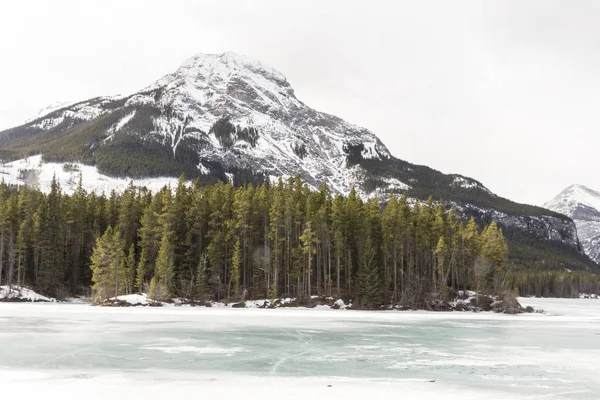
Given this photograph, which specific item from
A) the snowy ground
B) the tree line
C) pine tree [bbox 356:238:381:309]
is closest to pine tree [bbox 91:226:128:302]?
the tree line

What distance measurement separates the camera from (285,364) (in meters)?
16.7

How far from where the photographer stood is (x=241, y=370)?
15.1 metres

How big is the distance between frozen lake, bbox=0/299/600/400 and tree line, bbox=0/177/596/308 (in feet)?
112

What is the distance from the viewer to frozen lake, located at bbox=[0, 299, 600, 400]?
12.2 m

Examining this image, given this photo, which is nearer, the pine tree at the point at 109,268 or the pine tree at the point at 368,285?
the pine tree at the point at 109,268

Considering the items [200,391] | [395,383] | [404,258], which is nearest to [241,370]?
[200,391]

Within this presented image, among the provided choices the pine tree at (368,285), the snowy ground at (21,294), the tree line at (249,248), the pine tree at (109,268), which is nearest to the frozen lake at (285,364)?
the pine tree at (109,268)

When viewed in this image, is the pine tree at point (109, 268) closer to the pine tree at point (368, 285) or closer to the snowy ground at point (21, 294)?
the snowy ground at point (21, 294)

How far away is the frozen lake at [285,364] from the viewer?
1217cm

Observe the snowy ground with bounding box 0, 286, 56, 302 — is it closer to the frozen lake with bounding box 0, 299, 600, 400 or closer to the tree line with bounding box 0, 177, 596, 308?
the tree line with bounding box 0, 177, 596, 308

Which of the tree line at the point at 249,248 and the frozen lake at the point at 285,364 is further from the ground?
the tree line at the point at 249,248

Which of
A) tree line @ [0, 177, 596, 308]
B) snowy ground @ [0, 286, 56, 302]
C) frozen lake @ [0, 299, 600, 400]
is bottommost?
snowy ground @ [0, 286, 56, 302]

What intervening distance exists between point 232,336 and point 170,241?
4122cm

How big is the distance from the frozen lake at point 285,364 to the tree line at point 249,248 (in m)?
34.0
